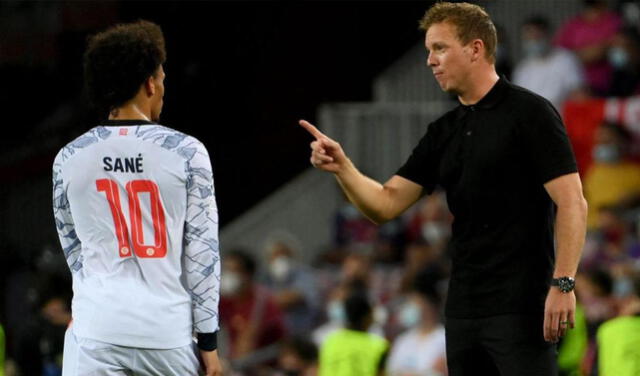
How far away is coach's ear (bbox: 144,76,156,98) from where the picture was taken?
5.41 m

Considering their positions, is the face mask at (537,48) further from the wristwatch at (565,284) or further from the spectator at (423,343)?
the wristwatch at (565,284)

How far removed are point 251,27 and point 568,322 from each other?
12936 millimetres

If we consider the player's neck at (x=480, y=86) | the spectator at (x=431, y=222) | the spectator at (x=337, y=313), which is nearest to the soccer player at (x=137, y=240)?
the player's neck at (x=480, y=86)

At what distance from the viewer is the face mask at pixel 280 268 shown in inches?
551

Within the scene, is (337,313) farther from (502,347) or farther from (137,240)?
(137,240)

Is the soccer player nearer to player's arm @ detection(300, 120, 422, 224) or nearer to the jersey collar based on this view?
the jersey collar

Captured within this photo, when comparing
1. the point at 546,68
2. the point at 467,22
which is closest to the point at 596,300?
the point at 467,22

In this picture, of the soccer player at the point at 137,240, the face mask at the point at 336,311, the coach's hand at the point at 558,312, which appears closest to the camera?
the soccer player at the point at 137,240

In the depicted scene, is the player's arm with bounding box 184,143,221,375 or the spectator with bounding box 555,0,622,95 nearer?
the player's arm with bounding box 184,143,221,375

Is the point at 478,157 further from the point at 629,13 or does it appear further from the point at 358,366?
the point at 629,13

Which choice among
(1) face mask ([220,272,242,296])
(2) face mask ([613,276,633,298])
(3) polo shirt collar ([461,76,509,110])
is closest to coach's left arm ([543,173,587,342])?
(3) polo shirt collar ([461,76,509,110])

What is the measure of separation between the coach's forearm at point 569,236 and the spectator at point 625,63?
7697 mm

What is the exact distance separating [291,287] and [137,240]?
8.54m

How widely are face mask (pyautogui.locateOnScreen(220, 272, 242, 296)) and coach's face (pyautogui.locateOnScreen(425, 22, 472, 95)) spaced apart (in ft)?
22.7
